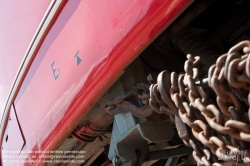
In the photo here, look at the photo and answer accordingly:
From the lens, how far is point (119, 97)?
1.51m

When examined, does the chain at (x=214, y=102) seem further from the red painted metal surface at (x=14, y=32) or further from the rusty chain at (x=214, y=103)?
the red painted metal surface at (x=14, y=32)

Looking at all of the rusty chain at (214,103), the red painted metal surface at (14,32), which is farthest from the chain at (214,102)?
the red painted metal surface at (14,32)

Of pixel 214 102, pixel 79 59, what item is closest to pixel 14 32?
pixel 79 59

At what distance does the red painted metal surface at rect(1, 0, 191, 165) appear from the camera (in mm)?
1228

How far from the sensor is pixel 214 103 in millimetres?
1028

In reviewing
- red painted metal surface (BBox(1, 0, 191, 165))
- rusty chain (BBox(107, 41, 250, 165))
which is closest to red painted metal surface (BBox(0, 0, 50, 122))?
red painted metal surface (BBox(1, 0, 191, 165))

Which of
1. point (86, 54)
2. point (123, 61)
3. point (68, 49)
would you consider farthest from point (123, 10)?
point (68, 49)

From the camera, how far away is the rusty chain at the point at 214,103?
0.89m

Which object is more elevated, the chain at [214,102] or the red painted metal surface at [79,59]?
the red painted metal surface at [79,59]

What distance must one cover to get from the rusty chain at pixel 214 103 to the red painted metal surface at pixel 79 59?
0.61ft

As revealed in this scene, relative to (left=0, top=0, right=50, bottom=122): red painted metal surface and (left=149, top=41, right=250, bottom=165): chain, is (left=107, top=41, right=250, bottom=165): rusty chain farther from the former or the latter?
(left=0, top=0, right=50, bottom=122): red painted metal surface

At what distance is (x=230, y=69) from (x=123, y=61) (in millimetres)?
494

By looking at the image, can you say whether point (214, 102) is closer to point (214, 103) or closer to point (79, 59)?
point (214, 103)

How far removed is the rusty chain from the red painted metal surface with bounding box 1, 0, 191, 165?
18 centimetres
